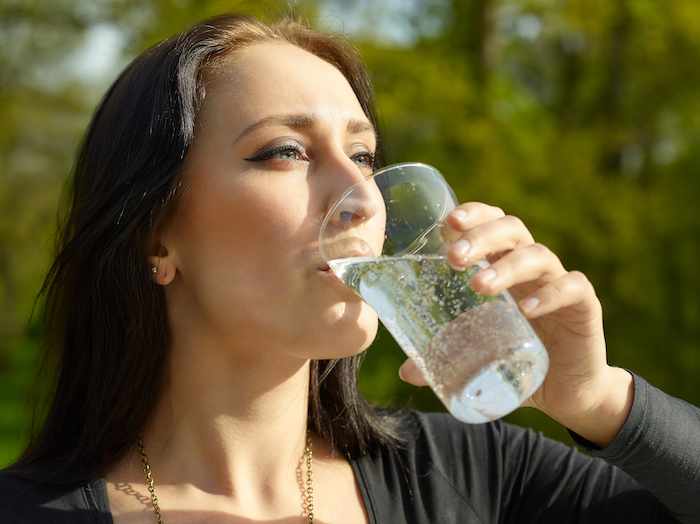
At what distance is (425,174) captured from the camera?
1.52m

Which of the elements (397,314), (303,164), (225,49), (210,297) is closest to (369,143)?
(303,164)

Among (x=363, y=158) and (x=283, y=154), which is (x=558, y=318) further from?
(x=283, y=154)

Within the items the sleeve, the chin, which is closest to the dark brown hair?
the chin

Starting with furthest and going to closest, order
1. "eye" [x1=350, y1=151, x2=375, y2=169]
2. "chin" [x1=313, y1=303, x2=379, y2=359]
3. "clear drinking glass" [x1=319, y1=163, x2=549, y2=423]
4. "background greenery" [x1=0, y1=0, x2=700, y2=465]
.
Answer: "background greenery" [x1=0, y1=0, x2=700, y2=465]
"eye" [x1=350, y1=151, x2=375, y2=169]
"chin" [x1=313, y1=303, x2=379, y2=359]
"clear drinking glass" [x1=319, y1=163, x2=549, y2=423]

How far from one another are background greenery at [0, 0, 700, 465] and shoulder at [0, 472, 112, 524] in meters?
3.12

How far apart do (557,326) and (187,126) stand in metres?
1.25

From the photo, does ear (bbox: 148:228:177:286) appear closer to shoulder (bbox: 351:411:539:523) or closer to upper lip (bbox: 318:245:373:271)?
upper lip (bbox: 318:245:373:271)

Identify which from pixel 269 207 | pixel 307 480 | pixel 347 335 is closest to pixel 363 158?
pixel 269 207

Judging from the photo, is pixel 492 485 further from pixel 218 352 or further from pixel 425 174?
pixel 425 174

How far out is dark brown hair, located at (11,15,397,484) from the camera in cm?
204

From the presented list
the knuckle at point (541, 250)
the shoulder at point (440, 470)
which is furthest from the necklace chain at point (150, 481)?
the knuckle at point (541, 250)

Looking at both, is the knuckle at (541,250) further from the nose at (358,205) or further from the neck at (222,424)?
the neck at (222,424)

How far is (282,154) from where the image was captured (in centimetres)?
194

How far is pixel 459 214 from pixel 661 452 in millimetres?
998
